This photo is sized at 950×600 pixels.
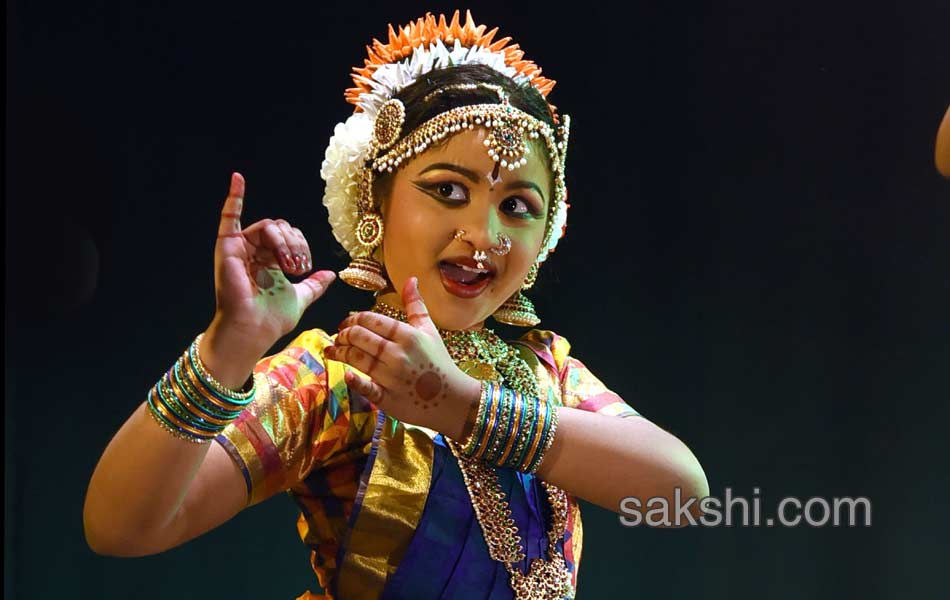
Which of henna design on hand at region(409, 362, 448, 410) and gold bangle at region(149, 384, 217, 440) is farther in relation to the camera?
henna design on hand at region(409, 362, 448, 410)

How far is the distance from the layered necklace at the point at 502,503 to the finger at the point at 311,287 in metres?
0.22

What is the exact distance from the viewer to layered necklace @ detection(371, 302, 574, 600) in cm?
149

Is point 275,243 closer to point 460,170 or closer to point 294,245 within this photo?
point 294,245

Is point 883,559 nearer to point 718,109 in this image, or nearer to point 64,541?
point 718,109

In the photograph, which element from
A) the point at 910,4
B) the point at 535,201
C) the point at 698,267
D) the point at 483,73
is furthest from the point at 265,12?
the point at 910,4

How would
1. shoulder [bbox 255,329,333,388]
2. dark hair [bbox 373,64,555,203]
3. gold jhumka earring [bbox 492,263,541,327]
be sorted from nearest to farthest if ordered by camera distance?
shoulder [bbox 255,329,333,388] < dark hair [bbox 373,64,555,203] < gold jhumka earring [bbox 492,263,541,327]

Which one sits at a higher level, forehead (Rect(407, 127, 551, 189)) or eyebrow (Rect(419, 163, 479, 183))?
forehead (Rect(407, 127, 551, 189))

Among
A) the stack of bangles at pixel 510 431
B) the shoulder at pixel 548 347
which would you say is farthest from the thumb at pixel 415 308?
the shoulder at pixel 548 347

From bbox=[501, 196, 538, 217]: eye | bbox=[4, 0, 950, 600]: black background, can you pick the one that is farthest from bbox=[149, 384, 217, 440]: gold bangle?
bbox=[4, 0, 950, 600]: black background

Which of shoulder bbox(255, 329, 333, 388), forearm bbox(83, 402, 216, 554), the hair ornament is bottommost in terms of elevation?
forearm bbox(83, 402, 216, 554)

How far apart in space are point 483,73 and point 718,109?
2.34ft

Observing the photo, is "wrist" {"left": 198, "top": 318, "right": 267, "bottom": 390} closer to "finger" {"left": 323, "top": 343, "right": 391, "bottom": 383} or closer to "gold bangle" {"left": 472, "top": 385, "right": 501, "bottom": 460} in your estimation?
"finger" {"left": 323, "top": 343, "right": 391, "bottom": 383}

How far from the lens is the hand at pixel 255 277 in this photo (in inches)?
48.8

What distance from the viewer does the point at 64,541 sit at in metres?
1.88
